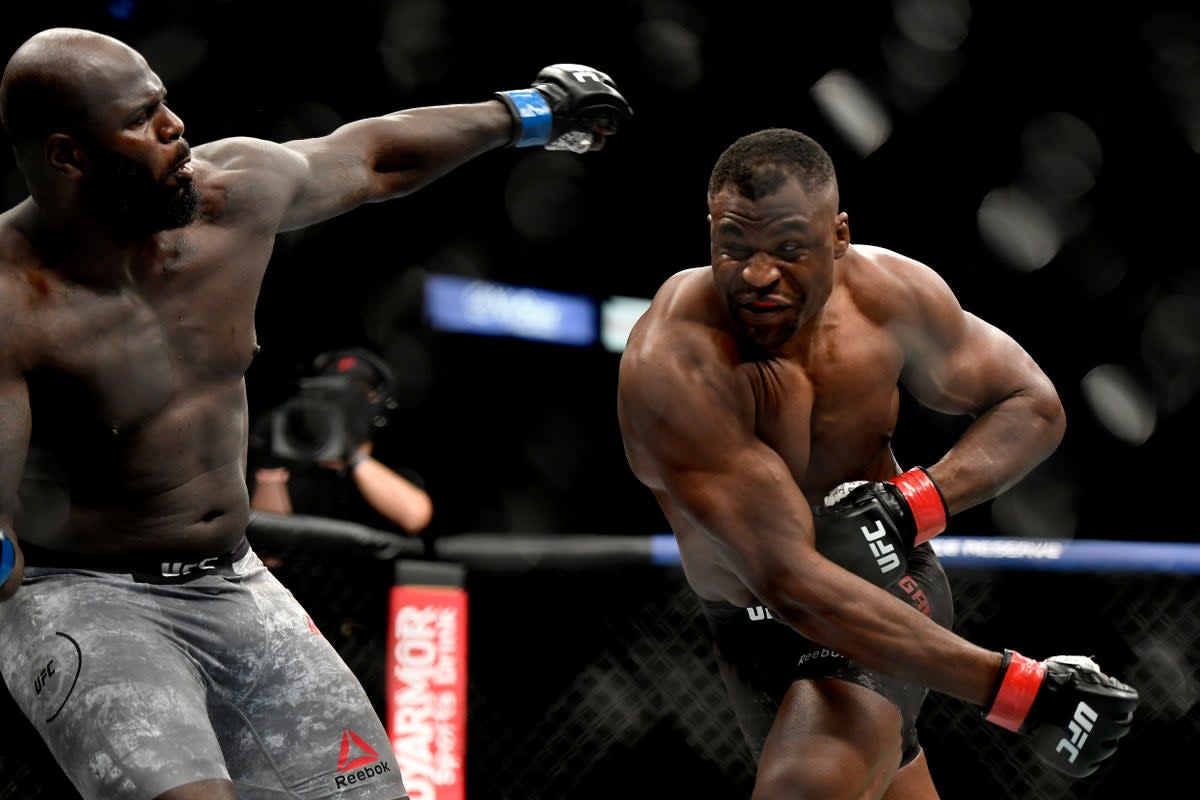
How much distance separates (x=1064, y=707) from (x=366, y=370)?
2.08 m

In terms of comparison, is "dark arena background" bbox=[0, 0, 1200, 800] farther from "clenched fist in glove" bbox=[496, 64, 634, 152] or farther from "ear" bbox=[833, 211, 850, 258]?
"ear" bbox=[833, 211, 850, 258]

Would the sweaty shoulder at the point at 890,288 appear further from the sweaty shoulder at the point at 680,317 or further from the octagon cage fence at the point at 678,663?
the octagon cage fence at the point at 678,663

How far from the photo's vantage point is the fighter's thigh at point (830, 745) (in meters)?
2.00

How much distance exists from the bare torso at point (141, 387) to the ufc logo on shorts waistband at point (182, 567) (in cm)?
2

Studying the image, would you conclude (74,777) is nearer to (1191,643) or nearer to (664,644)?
(664,644)

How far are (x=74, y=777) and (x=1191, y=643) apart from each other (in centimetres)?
310

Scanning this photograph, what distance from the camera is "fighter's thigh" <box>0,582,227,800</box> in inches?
61.8

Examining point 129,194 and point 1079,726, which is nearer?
point 129,194

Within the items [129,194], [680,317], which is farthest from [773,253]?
[129,194]

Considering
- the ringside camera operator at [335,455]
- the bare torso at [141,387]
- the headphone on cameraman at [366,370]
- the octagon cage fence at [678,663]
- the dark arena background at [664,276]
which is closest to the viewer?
the bare torso at [141,387]

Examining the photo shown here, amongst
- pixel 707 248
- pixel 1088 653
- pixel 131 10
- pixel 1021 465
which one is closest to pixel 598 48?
pixel 707 248

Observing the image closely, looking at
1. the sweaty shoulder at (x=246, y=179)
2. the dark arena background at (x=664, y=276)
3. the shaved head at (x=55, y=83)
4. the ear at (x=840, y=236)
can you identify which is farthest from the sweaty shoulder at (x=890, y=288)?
the dark arena background at (x=664, y=276)

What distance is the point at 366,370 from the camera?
3.47 m

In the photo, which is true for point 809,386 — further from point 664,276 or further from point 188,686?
point 664,276
